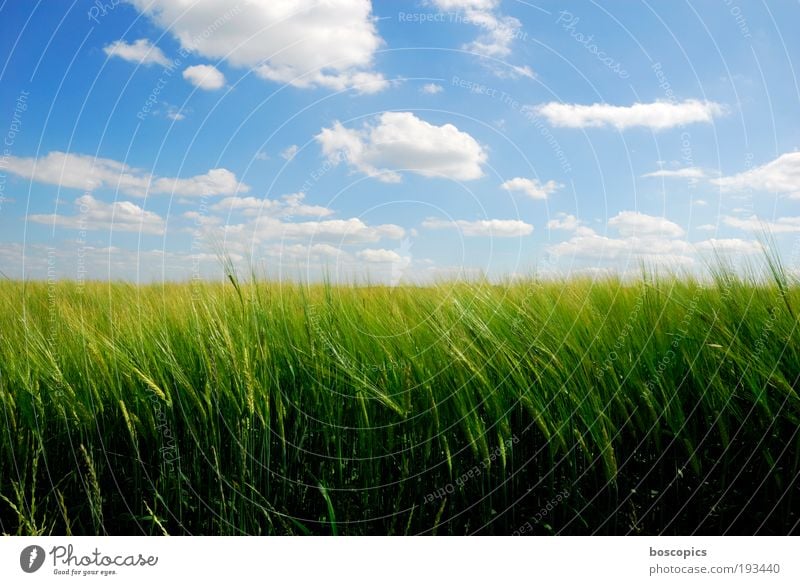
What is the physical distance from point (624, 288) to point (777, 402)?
2.24 feet

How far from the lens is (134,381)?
1.92m

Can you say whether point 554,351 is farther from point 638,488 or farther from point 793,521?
point 793,521

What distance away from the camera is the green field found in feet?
5.54

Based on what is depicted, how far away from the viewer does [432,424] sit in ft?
5.65

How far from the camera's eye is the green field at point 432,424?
1688 mm

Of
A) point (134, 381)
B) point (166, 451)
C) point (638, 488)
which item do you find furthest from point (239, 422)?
point (638, 488)
